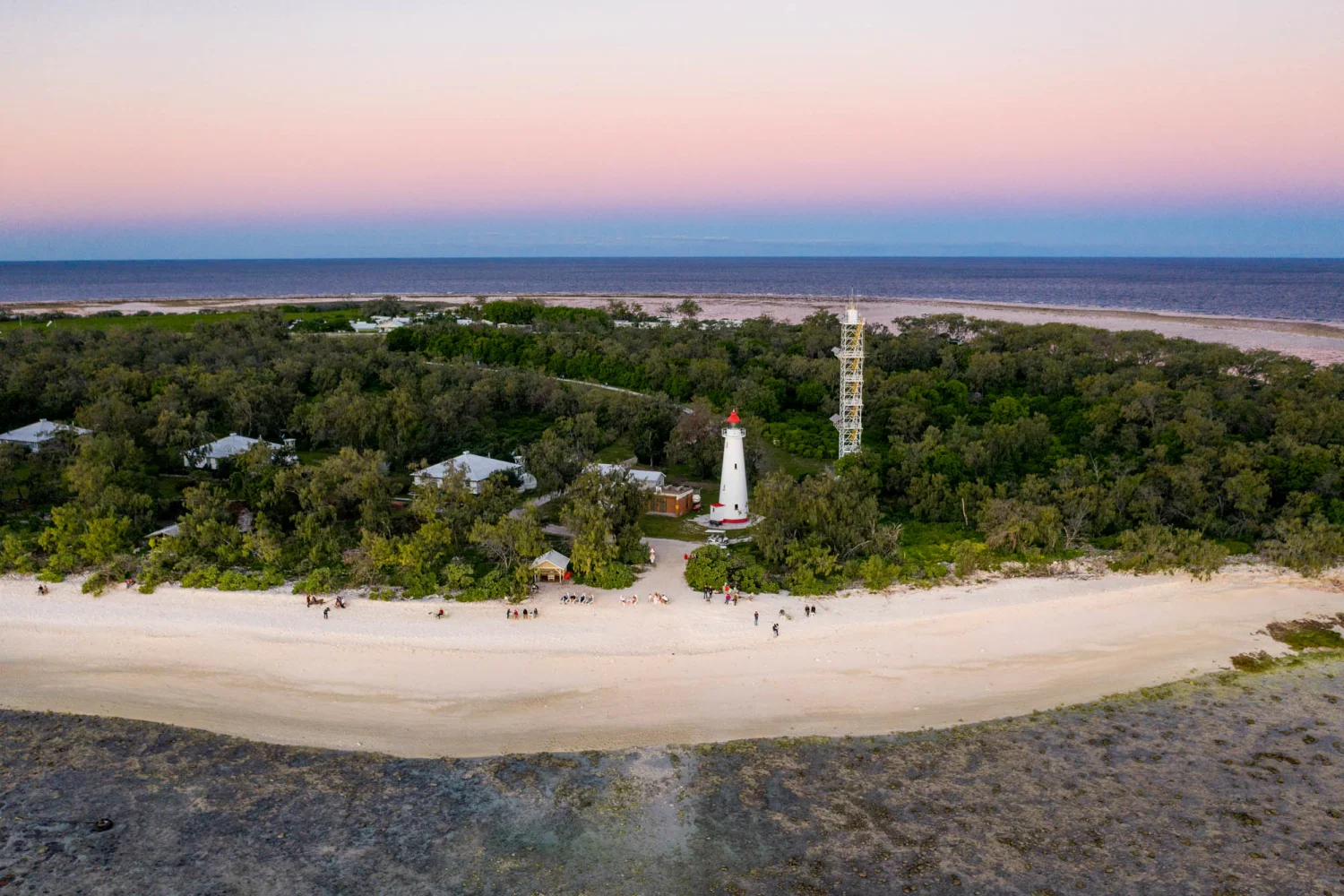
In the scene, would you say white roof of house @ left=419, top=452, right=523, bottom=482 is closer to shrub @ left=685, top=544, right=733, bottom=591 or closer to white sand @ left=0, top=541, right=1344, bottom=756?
white sand @ left=0, top=541, right=1344, bottom=756

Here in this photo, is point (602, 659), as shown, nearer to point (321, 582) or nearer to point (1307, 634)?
point (321, 582)

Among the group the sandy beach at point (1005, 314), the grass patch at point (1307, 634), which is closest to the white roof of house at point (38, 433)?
the grass patch at point (1307, 634)

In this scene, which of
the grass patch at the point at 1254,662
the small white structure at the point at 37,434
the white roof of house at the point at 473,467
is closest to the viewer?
the grass patch at the point at 1254,662

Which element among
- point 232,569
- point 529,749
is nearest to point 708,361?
point 232,569

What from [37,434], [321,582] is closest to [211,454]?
[37,434]

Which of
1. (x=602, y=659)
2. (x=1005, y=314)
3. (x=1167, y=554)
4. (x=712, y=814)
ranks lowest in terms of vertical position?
(x=712, y=814)

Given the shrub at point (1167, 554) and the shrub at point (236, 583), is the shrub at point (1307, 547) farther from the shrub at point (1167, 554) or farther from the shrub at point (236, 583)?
the shrub at point (236, 583)
